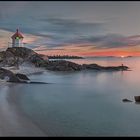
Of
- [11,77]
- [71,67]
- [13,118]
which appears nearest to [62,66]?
[71,67]

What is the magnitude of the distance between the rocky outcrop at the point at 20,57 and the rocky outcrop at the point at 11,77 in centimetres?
7

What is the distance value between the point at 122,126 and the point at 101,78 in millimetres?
450

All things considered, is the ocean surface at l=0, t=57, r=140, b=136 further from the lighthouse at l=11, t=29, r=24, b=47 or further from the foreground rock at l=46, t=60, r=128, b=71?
the lighthouse at l=11, t=29, r=24, b=47

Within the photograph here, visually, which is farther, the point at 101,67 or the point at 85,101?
the point at 101,67

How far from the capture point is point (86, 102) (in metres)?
2.57

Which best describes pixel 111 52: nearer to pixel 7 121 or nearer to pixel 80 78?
pixel 80 78

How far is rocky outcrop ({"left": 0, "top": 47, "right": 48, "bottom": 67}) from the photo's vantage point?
2680 millimetres

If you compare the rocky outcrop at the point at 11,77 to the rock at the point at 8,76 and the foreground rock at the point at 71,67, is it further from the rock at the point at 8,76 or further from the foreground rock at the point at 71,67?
the foreground rock at the point at 71,67

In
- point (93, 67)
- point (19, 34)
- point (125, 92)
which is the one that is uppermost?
point (19, 34)

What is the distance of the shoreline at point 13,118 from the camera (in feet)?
7.93

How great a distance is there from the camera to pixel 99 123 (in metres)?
2.50

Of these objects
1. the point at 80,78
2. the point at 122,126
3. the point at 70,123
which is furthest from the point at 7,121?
the point at 122,126

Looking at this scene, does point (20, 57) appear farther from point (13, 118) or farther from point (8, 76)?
point (13, 118)

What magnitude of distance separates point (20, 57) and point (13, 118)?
21.7 inches
